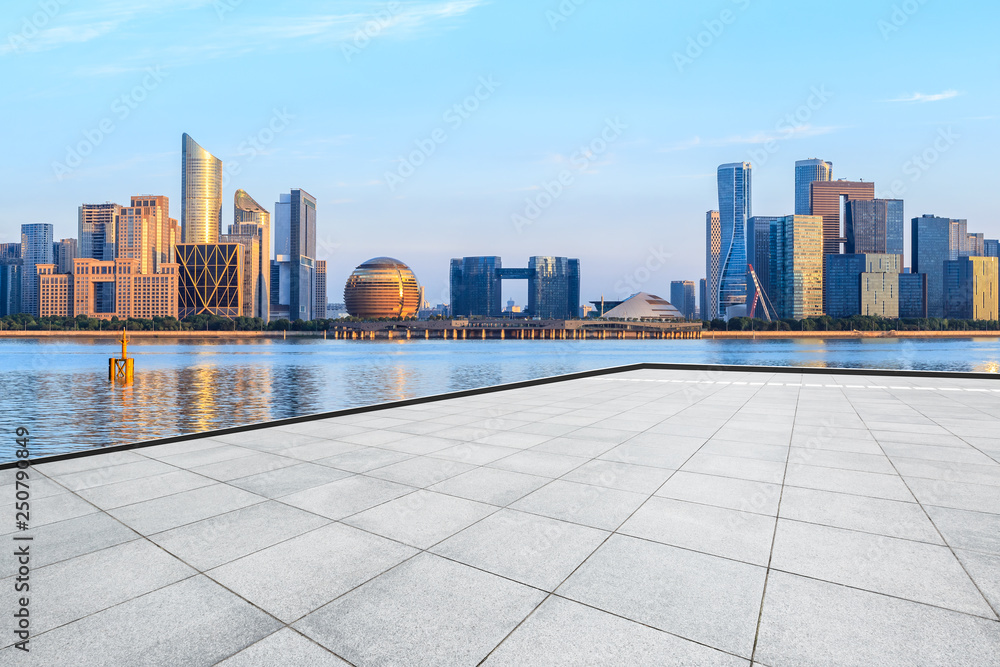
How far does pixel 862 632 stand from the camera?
12.2 feet

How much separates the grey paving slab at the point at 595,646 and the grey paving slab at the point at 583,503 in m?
1.88

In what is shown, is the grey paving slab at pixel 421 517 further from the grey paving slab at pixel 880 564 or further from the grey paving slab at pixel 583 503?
the grey paving slab at pixel 880 564

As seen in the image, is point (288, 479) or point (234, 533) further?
point (288, 479)

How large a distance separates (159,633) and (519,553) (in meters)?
2.80

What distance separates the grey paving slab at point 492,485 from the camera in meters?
6.72

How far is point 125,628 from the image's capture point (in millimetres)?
3781

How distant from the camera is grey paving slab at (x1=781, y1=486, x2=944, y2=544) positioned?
5.58 m

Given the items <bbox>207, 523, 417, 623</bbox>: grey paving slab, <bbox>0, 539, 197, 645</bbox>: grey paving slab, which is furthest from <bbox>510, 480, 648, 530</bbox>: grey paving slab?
<bbox>0, 539, 197, 645</bbox>: grey paving slab

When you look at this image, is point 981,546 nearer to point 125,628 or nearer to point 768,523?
point 768,523

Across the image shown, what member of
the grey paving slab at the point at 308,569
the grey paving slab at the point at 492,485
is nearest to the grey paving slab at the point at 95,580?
the grey paving slab at the point at 308,569

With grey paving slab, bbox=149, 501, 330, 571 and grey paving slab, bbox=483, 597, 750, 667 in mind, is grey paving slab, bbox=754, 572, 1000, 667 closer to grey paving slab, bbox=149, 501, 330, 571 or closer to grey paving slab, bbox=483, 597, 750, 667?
grey paving slab, bbox=483, 597, 750, 667

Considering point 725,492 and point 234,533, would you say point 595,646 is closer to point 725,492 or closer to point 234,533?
point 234,533

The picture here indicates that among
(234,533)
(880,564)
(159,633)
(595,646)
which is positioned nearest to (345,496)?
(234,533)

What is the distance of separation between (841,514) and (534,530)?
3.46 meters
